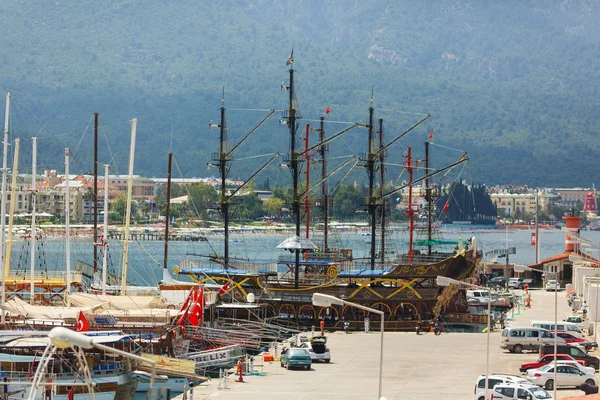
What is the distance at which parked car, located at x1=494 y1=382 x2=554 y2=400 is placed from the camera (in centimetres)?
4581

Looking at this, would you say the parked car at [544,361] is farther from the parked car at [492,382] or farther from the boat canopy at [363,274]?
the boat canopy at [363,274]

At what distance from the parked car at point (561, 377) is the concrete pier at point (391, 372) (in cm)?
42

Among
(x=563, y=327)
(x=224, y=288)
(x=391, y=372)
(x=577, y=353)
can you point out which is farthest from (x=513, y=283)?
(x=391, y=372)

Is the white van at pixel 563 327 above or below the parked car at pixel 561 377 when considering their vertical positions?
above

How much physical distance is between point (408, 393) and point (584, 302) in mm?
39784

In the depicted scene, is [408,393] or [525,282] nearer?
[408,393]

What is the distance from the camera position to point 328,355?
60.3 m

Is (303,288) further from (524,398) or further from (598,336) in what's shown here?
(524,398)

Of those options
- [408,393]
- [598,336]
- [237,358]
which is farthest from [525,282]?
[408,393]

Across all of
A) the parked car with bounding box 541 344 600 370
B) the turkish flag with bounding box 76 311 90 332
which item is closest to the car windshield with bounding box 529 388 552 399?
the parked car with bounding box 541 344 600 370

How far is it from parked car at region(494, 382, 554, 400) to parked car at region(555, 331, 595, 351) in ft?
55.1

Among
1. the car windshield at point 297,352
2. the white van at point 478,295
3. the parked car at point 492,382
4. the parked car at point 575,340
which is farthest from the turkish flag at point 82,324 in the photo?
the white van at point 478,295

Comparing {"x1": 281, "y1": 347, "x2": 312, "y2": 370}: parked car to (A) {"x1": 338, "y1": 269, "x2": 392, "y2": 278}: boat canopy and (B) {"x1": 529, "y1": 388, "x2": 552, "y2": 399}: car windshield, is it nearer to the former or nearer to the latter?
(B) {"x1": 529, "y1": 388, "x2": 552, "y2": 399}: car windshield

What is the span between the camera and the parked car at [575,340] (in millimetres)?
63078
